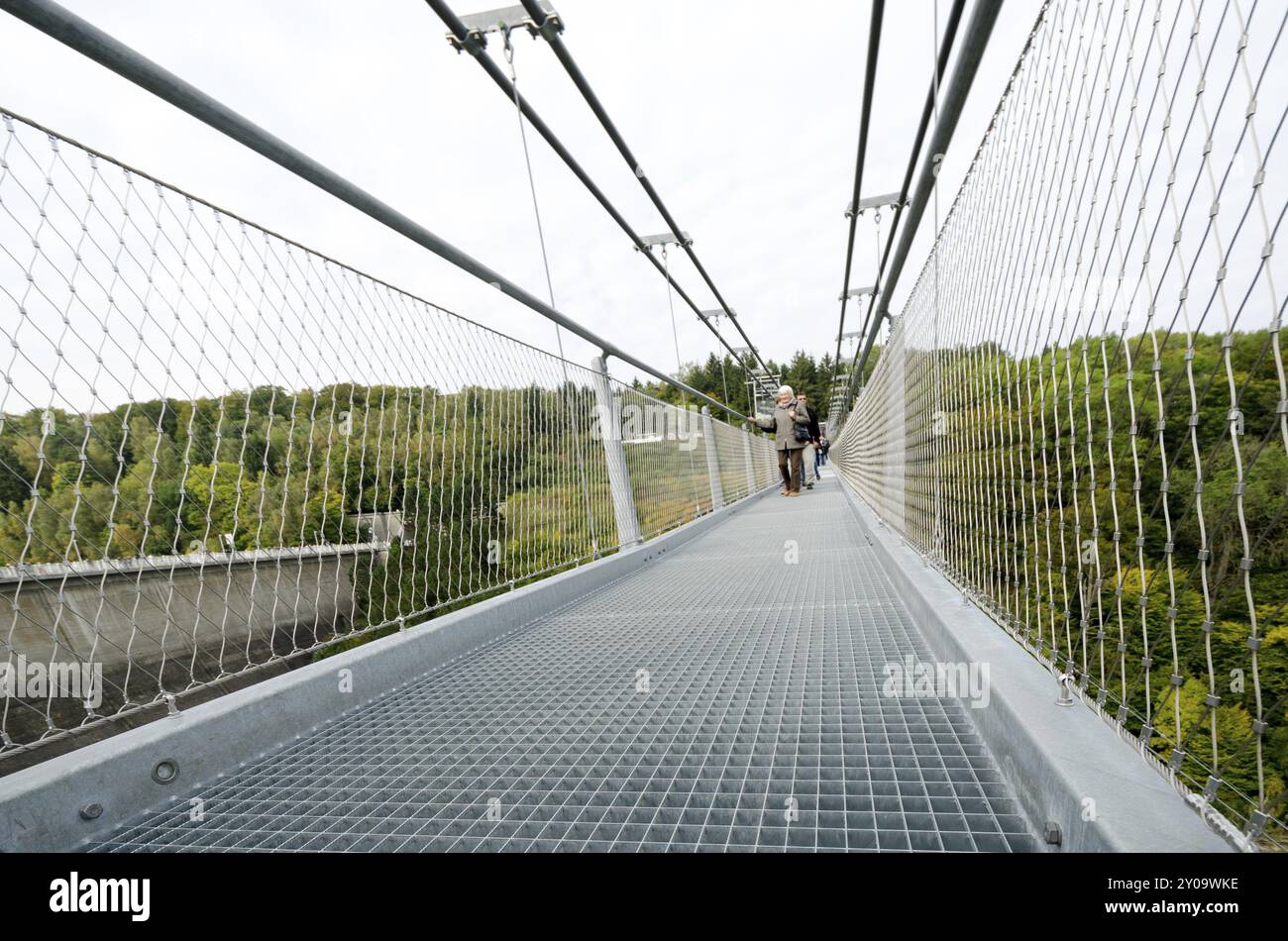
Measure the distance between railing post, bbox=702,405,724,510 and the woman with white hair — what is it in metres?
0.76

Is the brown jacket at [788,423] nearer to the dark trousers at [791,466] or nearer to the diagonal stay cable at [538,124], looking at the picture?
the dark trousers at [791,466]

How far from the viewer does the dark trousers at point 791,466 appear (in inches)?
416

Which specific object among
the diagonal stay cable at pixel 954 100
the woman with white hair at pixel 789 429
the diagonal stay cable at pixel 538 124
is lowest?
the woman with white hair at pixel 789 429

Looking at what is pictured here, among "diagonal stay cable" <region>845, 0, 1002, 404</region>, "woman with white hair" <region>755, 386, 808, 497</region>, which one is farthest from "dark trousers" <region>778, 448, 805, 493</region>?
"diagonal stay cable" <region>845, 0, 1002, 404</region>

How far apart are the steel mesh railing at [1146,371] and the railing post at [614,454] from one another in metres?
2.78

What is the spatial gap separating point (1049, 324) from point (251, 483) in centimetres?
274

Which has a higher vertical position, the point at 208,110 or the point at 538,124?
the point at 538,124

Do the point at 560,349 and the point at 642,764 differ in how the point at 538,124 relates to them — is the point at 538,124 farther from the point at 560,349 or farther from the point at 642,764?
the point at 642,764

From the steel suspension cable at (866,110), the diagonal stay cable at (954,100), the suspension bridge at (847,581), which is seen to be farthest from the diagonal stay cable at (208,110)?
the steel suspension cable at (866,110)

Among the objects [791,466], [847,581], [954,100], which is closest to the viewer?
[954,100]

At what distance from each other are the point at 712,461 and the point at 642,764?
327 inches

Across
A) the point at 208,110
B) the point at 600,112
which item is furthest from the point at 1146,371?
the point at 600,112

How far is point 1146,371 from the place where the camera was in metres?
1.28

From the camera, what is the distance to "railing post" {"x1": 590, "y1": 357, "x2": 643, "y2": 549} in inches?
192
